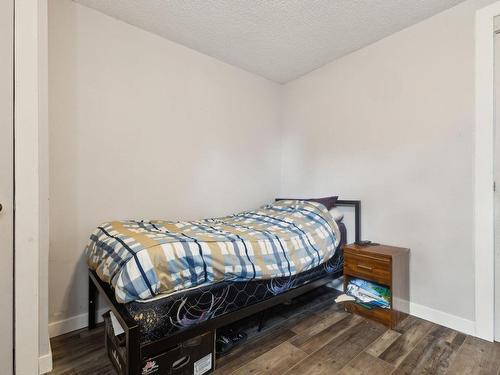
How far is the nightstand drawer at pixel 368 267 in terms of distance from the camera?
1913 millimetres

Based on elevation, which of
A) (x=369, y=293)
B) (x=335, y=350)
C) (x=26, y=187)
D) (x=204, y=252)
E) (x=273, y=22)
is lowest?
(x=335, y=350)

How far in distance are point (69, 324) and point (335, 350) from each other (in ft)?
6.29

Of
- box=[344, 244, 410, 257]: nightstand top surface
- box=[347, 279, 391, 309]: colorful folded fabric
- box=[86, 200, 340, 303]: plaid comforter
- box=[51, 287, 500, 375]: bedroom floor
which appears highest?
box=[86, 200, 340, 303]: plaid comforter

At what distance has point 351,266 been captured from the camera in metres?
2.14

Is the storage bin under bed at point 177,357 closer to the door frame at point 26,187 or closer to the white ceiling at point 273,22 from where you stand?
the door frame at point 26,187

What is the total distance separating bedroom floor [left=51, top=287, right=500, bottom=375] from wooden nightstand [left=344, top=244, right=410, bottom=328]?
0.08 meters

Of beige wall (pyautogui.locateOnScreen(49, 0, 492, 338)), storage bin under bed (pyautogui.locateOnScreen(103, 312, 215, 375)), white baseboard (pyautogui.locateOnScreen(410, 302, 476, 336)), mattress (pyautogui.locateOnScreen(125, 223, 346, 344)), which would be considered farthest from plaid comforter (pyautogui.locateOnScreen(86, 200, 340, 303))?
white baseboard (pyautogui.locateOnScreen(410, 302, 476, 336))

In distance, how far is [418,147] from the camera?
210 cm

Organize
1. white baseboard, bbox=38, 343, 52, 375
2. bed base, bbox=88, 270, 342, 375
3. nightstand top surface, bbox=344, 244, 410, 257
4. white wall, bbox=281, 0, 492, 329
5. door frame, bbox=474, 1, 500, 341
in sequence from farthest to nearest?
nightstand top surface, bbox=344, 244, 410, 257
white wall, bbox=281, 0, 492, 329
door frame, bbox=474, 1, 500, 341
white baseboard, bbox=38, 343, 52, 375
bed base, bbox=88, 270, 342, 375

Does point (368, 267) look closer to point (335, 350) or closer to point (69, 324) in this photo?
point (335, 350)

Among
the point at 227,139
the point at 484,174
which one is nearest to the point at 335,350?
the point at 484,174

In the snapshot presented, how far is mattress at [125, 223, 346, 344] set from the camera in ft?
3.83

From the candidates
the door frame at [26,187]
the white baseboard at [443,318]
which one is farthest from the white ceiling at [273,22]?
the white baseboard at [443,318]

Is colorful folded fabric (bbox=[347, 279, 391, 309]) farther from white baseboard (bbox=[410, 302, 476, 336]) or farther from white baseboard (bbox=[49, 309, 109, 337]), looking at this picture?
white baseboard (bbox=[49, 309, 109, 337])
